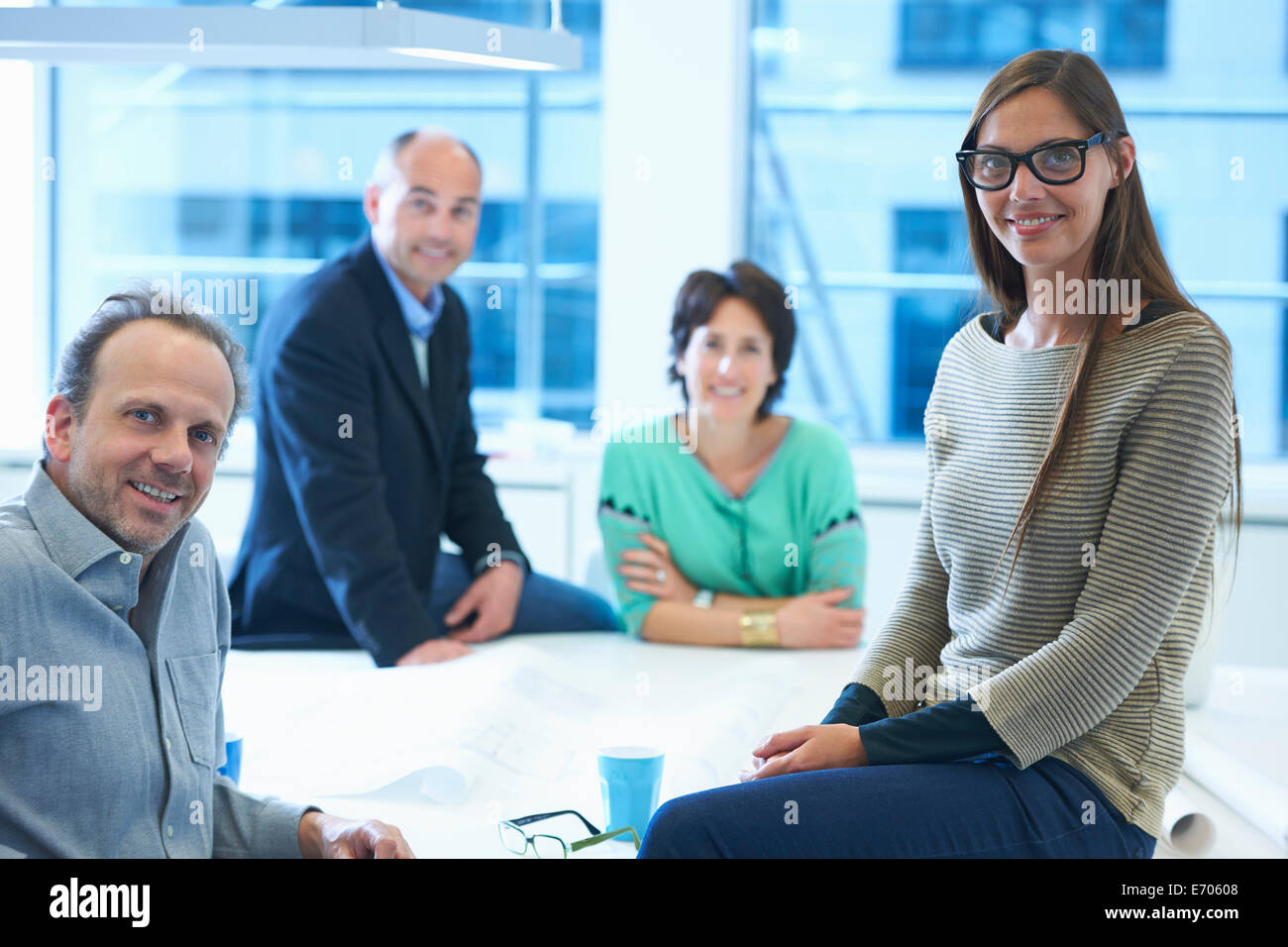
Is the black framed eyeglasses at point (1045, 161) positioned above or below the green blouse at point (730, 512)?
above

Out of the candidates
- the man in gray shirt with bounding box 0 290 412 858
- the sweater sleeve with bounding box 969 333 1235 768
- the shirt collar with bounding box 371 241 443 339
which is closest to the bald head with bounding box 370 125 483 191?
the shirt collar with bounding box 371 241 443 339

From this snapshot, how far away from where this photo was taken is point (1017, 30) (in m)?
3.95

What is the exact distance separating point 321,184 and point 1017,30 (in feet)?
7.73

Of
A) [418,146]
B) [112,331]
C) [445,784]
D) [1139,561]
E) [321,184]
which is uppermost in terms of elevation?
[321,184]

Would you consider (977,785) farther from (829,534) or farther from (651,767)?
(829,534)

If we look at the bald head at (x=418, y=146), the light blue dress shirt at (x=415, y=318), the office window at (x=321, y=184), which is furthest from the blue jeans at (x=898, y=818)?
the office window at (x=321, y=184)

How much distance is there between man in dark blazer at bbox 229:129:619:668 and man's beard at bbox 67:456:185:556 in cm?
99

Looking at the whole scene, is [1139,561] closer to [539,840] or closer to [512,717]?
[539,840]

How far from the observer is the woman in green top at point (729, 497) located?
2271 millimetres

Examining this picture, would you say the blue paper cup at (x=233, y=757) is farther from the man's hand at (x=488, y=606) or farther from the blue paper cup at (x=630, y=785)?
the man's hand at (x=488, y=606)

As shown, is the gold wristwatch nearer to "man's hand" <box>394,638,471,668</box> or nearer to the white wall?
"man's hand" <box>394,638,471,668</box>

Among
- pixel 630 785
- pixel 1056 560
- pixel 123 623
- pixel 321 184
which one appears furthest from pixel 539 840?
pixel 321 184

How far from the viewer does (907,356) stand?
411cm
